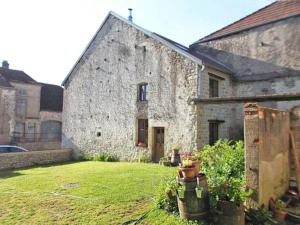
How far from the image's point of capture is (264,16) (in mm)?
16547

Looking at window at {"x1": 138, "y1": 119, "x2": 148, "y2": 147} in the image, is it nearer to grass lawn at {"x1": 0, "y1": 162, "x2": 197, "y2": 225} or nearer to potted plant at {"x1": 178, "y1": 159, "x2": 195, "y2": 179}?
grass lawn at {"x1": 0, "y1": 162, "x2": 197, "y2": 225}

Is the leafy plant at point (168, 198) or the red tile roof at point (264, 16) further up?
the red tile roof at point (264, 16)

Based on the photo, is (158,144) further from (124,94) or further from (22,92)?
(22,92)

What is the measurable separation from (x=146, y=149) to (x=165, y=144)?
132 cm

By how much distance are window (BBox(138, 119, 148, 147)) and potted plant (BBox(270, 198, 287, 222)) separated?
9487 millimetres

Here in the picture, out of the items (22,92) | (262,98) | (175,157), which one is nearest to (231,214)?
(262,98)

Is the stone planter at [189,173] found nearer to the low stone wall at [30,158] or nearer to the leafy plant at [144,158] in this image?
the leafy plant at [144,158]

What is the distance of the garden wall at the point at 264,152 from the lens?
6.27 meters

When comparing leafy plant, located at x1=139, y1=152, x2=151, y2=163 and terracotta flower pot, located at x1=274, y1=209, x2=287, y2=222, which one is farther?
leafy plant, located at x1=139, y1=152, x2=151, y2=163

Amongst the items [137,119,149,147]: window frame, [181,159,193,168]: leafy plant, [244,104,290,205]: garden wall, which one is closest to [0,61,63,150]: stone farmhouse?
[137,119,149,147]: window frame

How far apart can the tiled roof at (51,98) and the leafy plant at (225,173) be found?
2641 centimetres

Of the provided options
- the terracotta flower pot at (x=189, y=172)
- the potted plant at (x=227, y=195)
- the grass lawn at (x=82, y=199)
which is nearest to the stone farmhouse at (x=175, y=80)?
the grass lawn at (x=82, y=199)

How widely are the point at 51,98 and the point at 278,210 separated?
101ft

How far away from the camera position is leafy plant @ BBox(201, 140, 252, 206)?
593 cm
